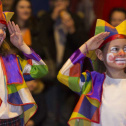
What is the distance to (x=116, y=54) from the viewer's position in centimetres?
226

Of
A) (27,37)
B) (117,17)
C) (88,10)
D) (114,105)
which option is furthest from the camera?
(88,10)

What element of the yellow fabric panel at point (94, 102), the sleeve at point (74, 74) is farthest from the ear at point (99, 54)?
the yellow fabric panel at point (94, 102)

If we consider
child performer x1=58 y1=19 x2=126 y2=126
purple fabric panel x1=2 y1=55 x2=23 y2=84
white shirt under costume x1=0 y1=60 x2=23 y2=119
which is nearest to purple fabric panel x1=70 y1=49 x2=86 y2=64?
child performer x1=58 y1=19 x2=126 y2=126

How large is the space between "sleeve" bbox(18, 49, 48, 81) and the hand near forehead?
0.33 meters

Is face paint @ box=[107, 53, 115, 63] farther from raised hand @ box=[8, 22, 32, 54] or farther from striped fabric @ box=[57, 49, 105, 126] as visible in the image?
raised hand @ box=[8, 22, 32, 54]

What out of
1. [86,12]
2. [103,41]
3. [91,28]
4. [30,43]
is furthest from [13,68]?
[86,12]

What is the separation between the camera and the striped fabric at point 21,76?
2240 millimetres

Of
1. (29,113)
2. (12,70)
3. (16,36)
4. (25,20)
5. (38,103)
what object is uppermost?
(16,36)

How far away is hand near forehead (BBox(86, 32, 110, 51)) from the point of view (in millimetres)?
2244

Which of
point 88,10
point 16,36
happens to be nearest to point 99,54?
point 16,36

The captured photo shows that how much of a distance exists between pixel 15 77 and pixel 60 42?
1.39 meters

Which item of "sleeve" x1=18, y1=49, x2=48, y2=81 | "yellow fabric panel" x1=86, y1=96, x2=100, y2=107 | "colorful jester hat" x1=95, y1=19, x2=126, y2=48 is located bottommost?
"yellow fabric panel" x1=86, y1=96, x2=100, y2=107

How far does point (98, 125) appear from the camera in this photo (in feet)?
7.38

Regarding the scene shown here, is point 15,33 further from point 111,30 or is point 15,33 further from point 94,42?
point 111,30
